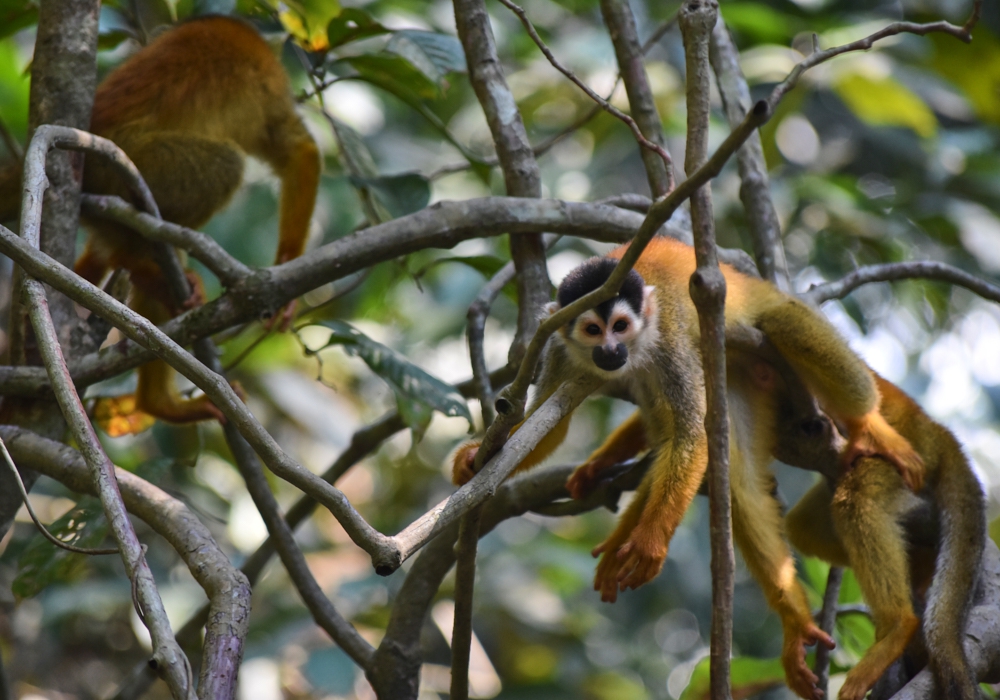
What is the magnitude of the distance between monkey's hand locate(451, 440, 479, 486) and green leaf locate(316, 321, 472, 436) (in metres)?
0.28

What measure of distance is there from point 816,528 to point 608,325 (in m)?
1.14

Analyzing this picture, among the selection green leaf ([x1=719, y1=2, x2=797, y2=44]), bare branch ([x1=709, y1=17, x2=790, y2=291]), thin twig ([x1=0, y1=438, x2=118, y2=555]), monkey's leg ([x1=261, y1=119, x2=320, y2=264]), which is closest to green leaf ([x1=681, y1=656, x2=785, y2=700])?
bare branch ([x1=709, y1=17, x2=790, y2=291])

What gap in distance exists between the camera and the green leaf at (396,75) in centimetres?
323

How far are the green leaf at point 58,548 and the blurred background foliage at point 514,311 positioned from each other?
1.05 meters

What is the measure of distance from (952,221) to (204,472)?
4.80 meters

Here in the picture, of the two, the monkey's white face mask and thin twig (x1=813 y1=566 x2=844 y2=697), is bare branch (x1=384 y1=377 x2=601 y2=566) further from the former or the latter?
thin twig (x1=813 y1=566 x2=844 y2=697)

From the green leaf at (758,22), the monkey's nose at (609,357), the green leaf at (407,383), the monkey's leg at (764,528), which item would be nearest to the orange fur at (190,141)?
the green leaf at (407,383)

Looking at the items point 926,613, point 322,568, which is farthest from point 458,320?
point 926,613

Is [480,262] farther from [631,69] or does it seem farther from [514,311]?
[514,311]

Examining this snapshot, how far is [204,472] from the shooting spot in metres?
5.68

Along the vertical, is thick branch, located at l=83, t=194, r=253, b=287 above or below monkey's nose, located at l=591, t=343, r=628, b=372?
above

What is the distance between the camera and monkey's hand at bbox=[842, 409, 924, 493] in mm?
2738

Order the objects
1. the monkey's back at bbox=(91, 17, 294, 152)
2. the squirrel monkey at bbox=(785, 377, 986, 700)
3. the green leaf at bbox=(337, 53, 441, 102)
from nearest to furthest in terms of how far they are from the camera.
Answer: the squirrel monkey at bbox=(785, 377, 986, 700) → the green leaf at bbox=(337, 53, 441, 102) → the monkey's back at bbox=(91, 17, 294, 152)

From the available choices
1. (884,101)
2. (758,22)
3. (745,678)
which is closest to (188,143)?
(745,678)
